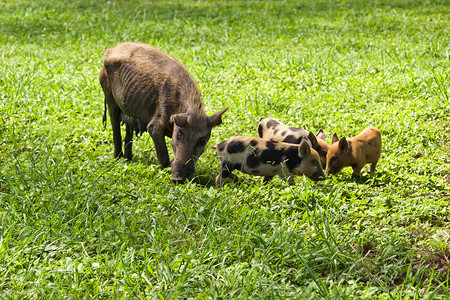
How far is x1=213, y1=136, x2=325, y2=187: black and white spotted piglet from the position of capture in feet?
20.8

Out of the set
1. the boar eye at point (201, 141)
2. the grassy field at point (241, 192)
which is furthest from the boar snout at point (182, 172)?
the boar eye at point (201, 141)

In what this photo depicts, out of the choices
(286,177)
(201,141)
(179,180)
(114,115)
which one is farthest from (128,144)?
(286,177)

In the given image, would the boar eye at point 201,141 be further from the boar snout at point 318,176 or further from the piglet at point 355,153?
the piglet at point 355,153

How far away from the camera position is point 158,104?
23.4 ft

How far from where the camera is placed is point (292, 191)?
19.4 ft

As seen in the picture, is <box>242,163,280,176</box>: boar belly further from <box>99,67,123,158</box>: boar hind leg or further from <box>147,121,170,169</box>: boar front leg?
<box>99,67,123,158</box>: boar hind leg

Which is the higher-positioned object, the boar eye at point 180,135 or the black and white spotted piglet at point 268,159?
the boar eye at point 180,135

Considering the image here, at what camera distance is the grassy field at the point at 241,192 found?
4605 millimetres

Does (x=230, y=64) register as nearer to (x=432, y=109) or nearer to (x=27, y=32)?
(x=432, y=109)

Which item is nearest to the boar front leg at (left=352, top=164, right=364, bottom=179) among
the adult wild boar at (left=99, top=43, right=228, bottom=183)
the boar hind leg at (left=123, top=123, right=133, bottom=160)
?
the adult wild boar at (left=99, top=43, right=228, bottom=183)

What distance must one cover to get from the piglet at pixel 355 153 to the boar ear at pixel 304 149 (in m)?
0.43

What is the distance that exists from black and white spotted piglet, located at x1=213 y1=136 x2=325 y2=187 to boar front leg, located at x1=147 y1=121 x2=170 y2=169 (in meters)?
0.84

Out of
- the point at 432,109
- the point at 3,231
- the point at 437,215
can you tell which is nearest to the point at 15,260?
the point at 3,231

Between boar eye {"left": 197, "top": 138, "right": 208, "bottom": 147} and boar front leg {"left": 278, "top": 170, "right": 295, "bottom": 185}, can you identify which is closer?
boar front leg {"left": 278, "top": 170, "right": 295, "bottom": 185}
